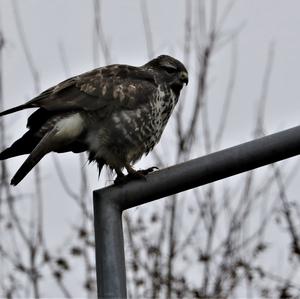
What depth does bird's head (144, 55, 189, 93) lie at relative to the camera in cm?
598

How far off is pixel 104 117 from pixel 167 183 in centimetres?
188

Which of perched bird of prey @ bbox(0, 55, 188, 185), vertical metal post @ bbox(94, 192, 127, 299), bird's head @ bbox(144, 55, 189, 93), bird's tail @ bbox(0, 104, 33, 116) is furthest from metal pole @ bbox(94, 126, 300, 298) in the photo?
bird's head @ bbox(144, 55, 189, 93)

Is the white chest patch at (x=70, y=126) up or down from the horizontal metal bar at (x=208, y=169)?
up

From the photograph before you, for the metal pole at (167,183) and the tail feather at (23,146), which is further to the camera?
the tail feather at (23,146)

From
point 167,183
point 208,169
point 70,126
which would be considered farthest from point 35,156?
point 208,169

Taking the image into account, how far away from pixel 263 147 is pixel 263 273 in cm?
337

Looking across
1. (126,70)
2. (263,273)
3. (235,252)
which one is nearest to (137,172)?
(126,70)

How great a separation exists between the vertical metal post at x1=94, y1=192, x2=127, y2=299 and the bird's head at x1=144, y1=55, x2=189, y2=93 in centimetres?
246

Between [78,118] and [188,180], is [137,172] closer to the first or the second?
[78,118]

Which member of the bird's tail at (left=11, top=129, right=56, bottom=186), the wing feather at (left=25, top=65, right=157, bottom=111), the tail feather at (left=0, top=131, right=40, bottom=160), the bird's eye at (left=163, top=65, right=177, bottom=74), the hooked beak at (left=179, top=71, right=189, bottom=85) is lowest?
the bird's tail at (left=11, top=129, right=56, bottom=186)

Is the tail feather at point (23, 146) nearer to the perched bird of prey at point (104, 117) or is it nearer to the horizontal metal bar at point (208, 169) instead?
the perched bird of prey at point (104, 117)

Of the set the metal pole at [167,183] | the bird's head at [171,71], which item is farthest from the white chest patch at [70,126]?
the metal pole at [167,183]

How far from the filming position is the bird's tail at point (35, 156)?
184 inches

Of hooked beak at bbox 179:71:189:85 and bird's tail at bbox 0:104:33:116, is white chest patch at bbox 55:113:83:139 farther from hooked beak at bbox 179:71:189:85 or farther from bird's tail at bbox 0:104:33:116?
hooked beak at bbox 179:71:189:85
